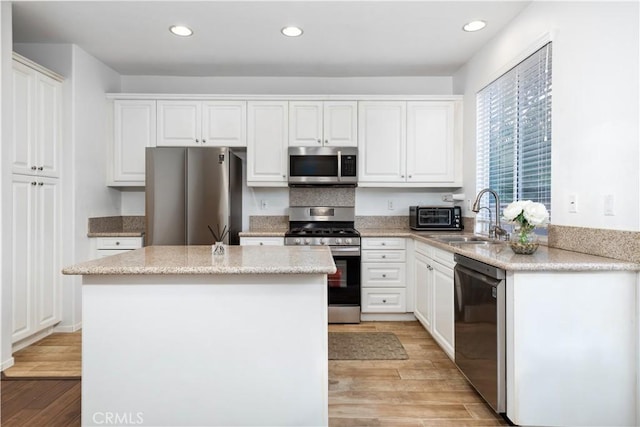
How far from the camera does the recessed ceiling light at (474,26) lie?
2.98 m

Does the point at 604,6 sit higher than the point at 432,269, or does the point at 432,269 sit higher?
the point at 604,6

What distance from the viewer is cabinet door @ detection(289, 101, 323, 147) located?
395 cm

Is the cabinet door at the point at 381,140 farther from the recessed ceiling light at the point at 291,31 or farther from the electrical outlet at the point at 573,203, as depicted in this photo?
the electrical outlet at the point at 573,203

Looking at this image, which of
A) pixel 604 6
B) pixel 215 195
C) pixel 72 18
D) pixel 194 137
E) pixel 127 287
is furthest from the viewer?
pixel 194 137

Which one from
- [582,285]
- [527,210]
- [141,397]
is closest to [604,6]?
[527,210]

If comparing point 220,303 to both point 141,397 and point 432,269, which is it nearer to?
point 141,397

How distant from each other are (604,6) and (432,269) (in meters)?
2.00

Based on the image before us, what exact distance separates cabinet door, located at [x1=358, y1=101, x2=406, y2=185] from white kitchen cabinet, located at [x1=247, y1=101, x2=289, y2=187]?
0.80 meters

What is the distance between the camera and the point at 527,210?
2098 millimetres

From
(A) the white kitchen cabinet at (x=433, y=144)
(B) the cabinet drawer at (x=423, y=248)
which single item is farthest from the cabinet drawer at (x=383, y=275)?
(A) the white kitchen cabinet at (x=433, y=144)

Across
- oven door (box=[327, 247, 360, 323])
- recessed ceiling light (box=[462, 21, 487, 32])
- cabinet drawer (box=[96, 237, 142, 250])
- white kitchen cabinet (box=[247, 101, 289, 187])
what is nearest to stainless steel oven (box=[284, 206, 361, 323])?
oven door (box=[327, 247, 360, 323])

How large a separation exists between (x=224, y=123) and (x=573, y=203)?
10.3ft

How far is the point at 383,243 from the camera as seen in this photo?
3.78 m

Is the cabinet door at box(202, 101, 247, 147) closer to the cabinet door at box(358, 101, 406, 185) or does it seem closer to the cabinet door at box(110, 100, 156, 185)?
the cabinet door at box(110, 100, 156, 185)
